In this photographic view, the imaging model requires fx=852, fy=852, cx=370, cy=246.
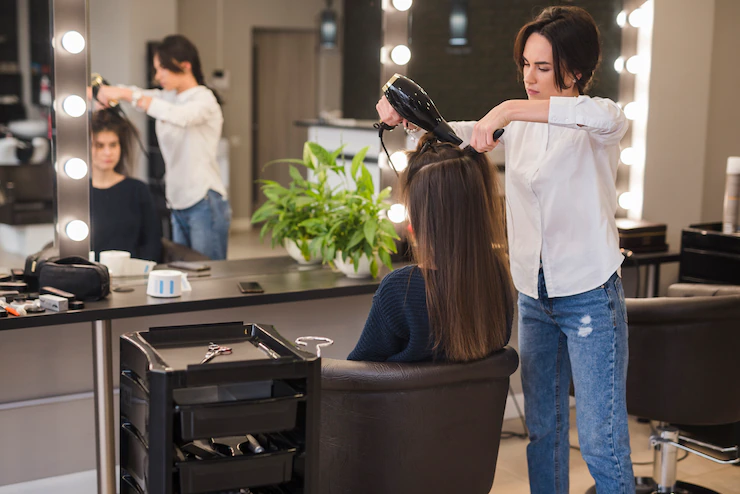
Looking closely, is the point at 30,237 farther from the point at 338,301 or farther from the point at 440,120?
the point at 440,120

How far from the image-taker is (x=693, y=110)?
3.41m

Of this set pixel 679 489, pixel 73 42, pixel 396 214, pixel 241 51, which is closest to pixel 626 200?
pixel 396 214

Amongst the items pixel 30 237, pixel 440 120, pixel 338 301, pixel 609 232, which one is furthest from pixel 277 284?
pixel 609 232

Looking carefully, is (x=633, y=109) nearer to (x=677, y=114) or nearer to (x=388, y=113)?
(x=677, y=114)

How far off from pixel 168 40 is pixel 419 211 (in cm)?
127

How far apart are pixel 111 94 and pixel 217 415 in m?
1.31

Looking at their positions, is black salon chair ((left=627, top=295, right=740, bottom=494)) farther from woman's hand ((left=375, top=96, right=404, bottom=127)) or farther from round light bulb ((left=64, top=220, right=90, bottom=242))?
round light bulb ((left=64, top=220, right=90, bottom=242))

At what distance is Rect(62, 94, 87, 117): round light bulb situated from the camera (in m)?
2.34

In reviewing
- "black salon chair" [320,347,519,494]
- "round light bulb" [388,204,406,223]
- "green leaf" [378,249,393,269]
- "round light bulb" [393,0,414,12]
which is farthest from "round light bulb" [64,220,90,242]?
"round light bulb" [393,0,414,12]

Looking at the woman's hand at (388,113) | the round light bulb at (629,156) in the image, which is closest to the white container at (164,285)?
the woman's hand at (388,113)

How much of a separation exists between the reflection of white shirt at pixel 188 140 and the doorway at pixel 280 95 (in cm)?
13

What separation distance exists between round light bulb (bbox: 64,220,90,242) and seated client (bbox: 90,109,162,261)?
29 millimetres

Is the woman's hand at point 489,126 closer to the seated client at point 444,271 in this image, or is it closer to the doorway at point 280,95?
the seated client at point 444,271

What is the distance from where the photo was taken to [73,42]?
231cm
